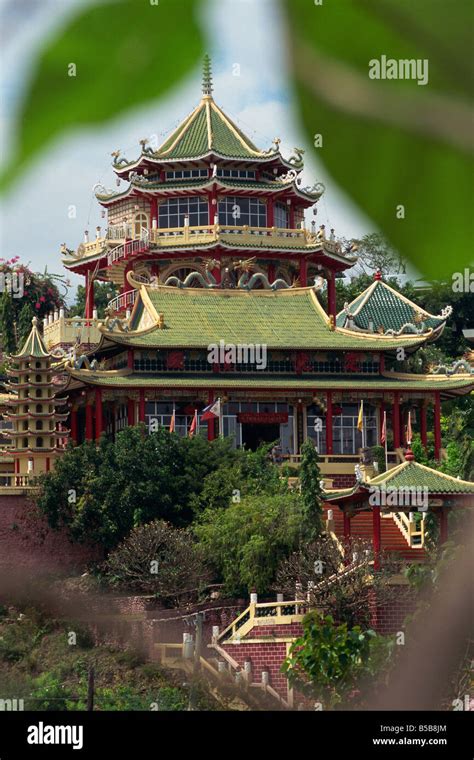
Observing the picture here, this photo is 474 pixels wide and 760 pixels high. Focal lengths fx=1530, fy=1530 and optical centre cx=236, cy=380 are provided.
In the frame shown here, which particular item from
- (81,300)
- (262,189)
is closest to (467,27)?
(262,189)

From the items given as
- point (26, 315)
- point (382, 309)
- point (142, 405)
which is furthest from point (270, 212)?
point (26, 315)

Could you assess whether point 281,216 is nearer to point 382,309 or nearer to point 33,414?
point 382,309

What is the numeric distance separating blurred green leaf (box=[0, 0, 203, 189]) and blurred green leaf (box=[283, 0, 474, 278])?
7 centimetres

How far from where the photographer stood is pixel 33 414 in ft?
76.2

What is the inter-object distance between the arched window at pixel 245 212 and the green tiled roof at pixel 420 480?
1187 cm

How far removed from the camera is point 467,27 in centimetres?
82

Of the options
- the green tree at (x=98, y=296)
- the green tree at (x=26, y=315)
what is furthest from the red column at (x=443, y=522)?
the green tree at (x=98, y=296)

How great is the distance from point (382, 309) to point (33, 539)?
11.3 metres

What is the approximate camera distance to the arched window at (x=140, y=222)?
3161cm

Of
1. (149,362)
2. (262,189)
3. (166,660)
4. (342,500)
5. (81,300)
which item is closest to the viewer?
(166,660)

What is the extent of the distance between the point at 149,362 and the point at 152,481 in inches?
183

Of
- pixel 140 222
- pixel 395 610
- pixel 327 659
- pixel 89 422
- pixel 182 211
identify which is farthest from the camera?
pixel 140 222

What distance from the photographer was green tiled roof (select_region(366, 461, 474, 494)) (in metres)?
19.2
